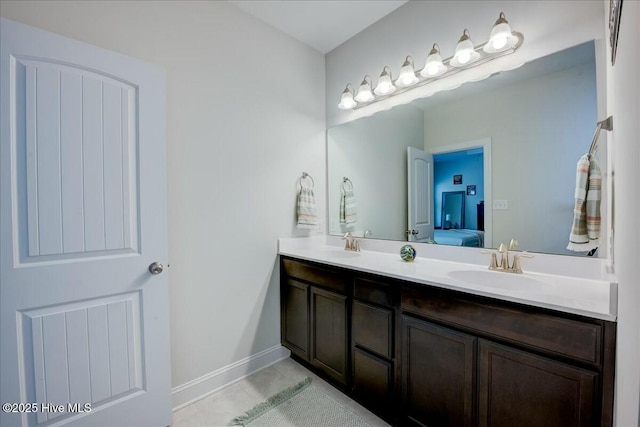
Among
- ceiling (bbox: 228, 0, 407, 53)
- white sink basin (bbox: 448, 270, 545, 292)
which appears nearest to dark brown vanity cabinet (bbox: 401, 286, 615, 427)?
white sink basin (bbox: 448, 270, 545, 292)

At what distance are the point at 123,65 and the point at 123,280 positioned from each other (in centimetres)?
109

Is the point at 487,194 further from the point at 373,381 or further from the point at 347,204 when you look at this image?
the point at 373,381

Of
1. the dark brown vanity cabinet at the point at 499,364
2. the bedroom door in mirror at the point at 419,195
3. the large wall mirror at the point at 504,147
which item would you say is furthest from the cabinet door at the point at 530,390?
the bedroom door in mirror at the point at 419,195

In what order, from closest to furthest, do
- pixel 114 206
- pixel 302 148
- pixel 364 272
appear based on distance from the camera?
pixel 114 206 → pixel 364 272 → pixel 302 148

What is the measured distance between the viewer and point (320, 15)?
2.11m

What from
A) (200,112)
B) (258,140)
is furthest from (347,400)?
(200,112)

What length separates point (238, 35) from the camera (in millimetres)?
2041

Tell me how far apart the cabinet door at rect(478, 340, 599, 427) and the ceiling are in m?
2.24

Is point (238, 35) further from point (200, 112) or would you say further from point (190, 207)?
point (190, 207)

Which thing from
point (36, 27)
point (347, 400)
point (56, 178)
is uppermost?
point (36, 27)

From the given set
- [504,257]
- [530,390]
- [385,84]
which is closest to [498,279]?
[504,257]

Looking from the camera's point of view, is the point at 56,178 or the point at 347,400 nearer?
the point at 56,178

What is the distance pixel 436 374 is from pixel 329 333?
2.40 feet

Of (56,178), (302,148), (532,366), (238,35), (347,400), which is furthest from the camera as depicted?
(302,148)
